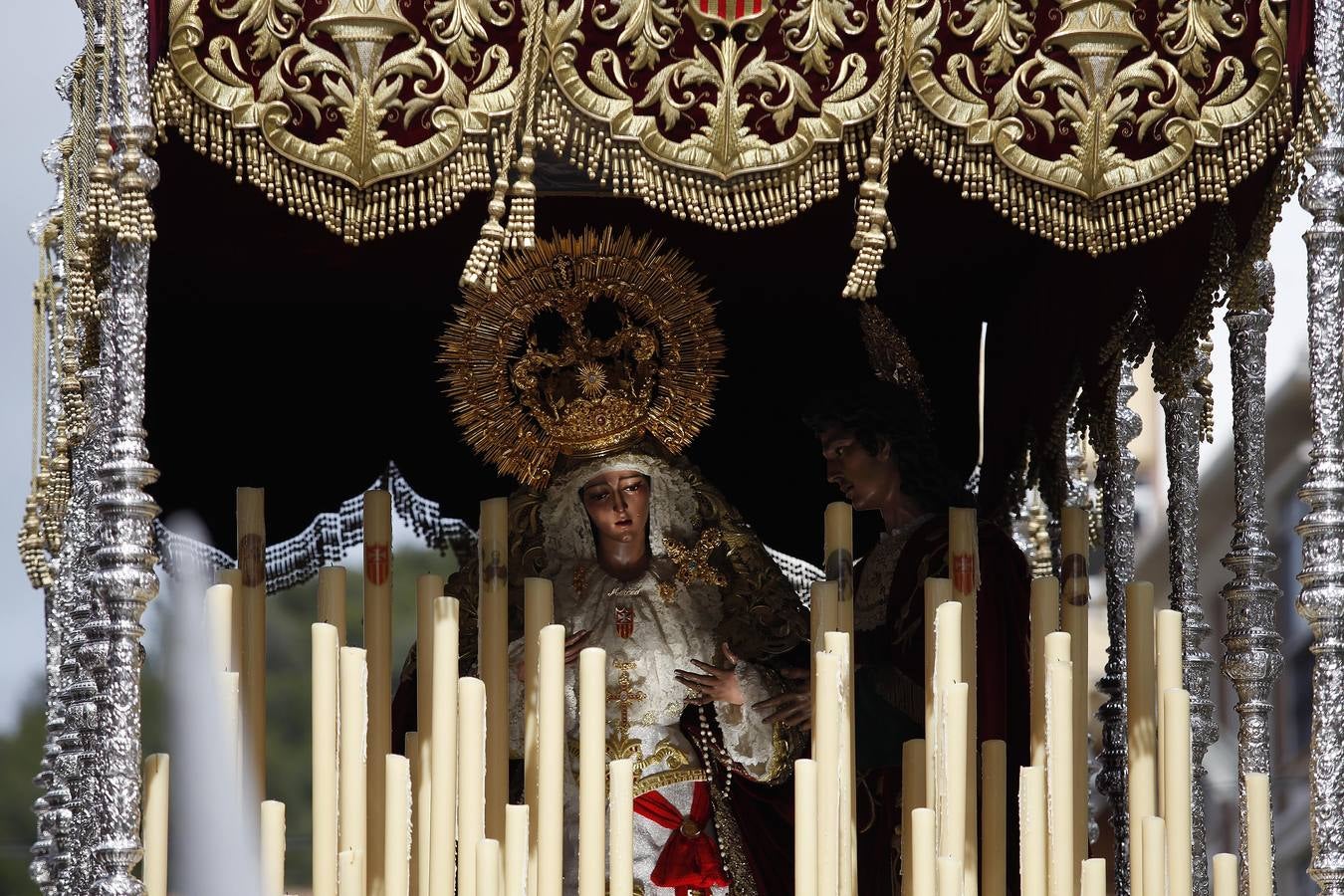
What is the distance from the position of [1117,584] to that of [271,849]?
103 inches

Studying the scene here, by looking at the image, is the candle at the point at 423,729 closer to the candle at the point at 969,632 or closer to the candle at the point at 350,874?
the candle at the point at 350,874

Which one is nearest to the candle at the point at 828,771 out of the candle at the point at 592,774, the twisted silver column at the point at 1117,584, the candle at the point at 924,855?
the candle at the point at 924,855

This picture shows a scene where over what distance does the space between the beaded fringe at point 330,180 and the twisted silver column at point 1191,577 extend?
215cm

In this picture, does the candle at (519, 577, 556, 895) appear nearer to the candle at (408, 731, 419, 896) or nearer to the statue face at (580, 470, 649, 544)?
the candle at (408, 731, 419, 896)

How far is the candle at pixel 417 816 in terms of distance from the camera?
5363 millimetres

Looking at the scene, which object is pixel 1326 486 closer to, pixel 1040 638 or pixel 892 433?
pixel 1040 638

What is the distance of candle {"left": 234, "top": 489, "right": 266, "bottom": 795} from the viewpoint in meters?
5.56

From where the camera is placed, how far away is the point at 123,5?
4.97 meters

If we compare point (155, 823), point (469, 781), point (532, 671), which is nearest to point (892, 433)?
point (532, 671)

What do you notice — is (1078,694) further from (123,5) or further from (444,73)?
(123,5)

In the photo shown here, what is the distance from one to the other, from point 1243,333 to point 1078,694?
103 centimetres

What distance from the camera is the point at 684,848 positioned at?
19.7ft

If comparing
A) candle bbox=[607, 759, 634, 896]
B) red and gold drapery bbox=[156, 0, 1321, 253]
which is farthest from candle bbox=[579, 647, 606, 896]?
red and gold drapery bbox=[156, 0, 1321, 253]

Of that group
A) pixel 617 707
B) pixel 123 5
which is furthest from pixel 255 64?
pixel 617 707
